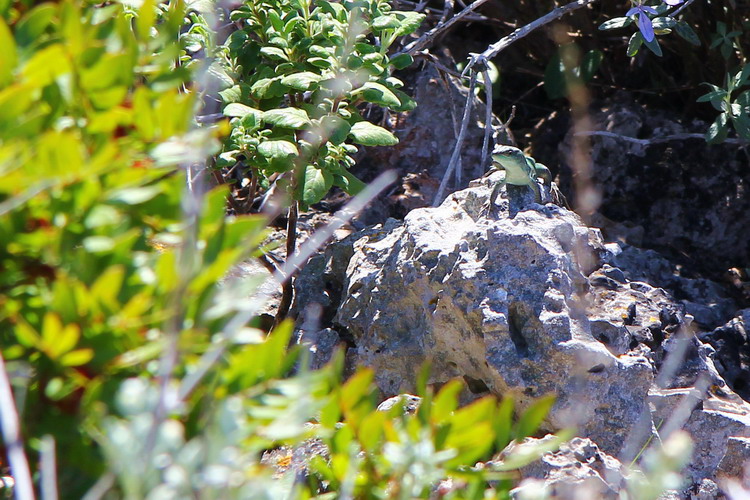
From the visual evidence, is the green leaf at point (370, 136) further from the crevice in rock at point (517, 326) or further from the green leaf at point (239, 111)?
the crevice in rock at point (517, 326)

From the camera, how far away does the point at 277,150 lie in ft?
7.78

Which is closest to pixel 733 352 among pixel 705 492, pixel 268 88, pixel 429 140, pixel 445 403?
pixel 705 492

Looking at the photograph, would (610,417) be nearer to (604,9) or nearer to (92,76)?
(92,76)

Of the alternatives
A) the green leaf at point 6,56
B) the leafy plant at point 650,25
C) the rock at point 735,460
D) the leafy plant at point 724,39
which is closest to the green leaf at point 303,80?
the leafy plant at point 650,25

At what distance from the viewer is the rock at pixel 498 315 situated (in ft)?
6.51

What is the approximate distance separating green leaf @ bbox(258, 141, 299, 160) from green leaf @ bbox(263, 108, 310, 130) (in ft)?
0.19

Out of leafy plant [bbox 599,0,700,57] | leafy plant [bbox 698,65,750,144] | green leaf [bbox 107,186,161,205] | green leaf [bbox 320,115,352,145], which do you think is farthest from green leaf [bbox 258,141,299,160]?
leafy plant [bbox 698,65,750,144]

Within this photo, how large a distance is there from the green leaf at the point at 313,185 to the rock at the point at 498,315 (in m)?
0.26

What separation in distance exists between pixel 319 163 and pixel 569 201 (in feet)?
4.47

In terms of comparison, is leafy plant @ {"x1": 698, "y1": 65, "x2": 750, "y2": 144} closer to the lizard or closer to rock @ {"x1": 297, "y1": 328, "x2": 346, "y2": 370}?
the lizard

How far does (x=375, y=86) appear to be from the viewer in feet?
7.89

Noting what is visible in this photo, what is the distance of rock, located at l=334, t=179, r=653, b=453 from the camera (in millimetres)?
1985

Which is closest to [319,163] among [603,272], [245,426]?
[603,272]

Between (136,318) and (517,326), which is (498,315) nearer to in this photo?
(517,326)
